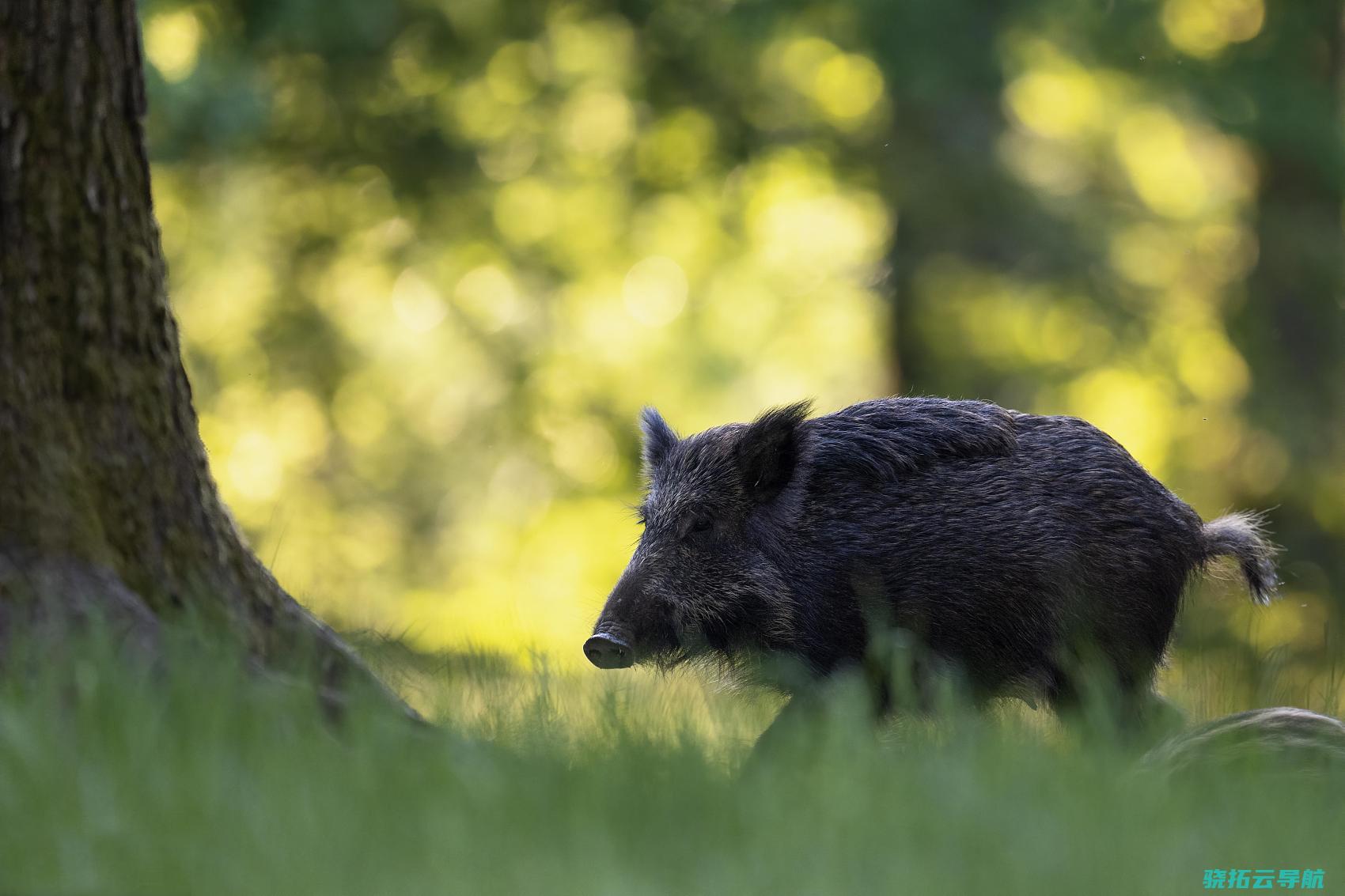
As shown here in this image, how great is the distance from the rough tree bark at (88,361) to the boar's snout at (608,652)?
2.68 ft

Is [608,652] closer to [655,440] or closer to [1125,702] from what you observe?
[655,440]

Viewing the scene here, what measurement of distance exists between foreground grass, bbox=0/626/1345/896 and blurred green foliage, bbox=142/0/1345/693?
243 inches

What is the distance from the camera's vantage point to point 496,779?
8.60 ft

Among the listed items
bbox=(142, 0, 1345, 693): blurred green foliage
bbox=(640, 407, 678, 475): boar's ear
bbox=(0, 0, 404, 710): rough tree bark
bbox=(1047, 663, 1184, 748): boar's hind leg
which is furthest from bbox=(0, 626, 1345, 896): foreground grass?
bbox=(142, 0, 1345, 693): blurred green foliage

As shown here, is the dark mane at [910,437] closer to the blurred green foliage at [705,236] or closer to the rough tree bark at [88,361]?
the rough tree bark at [88,361]

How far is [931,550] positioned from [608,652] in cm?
99

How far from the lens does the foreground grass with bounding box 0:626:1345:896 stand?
224cm

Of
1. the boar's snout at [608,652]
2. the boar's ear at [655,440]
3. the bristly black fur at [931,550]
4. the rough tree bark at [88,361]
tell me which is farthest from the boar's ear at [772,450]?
the rough tree bark at [88,361]

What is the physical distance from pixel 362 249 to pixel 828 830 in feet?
35.6

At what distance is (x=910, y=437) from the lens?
4270 mm

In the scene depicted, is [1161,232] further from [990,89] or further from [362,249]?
[362,249]

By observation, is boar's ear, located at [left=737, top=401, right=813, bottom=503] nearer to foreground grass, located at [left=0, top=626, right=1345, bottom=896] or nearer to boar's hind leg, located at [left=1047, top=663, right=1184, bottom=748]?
boar's hind leg, located at [left=1047, top=663, right=1184, bottom=748]

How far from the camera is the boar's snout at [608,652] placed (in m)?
4.14

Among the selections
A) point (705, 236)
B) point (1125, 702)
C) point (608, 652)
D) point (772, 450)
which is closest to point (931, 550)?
point (772, 450)
